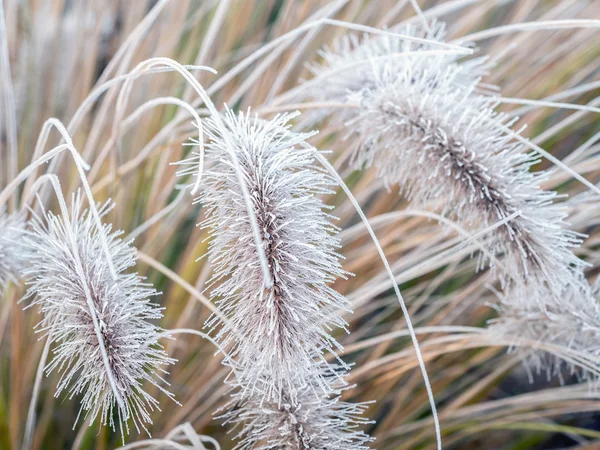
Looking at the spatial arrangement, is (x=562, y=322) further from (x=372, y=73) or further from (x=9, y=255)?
(x=9, y=255)

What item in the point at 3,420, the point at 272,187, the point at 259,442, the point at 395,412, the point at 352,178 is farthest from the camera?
the point at 352,178

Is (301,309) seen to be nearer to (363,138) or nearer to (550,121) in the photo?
(363,138)

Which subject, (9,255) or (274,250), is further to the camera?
(9,255)

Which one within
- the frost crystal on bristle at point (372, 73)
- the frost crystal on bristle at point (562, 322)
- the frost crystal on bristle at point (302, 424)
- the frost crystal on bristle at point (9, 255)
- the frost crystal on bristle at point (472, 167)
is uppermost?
the frost crystal on bristle at point (372, 73)

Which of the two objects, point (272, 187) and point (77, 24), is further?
point (77, 24)

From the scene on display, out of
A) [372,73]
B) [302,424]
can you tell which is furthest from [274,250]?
[372,73]

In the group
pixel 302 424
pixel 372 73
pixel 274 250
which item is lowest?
pixel 302 424

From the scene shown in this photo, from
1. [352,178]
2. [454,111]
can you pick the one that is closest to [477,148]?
[454,111]

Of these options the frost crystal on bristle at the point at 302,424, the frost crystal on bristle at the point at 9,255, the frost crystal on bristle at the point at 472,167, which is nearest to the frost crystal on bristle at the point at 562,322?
the frost crystal on bristle at the point at 472,167

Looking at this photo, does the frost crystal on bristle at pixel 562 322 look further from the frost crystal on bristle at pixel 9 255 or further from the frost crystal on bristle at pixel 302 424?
the frost crystal on bristle at pixel 9 255
